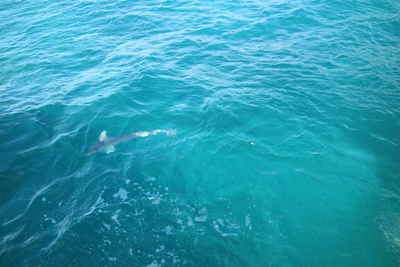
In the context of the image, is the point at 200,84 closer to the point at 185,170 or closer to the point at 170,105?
the point at 170,105

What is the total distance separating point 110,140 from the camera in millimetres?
9438

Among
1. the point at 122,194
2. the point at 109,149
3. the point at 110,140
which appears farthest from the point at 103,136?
the point at 122,194

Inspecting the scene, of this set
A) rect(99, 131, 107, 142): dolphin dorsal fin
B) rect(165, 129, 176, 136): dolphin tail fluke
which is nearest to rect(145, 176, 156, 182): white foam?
rect(165, 129, 176, 136): dolphin tail fluke

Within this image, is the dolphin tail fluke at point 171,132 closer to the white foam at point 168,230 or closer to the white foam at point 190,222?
the white foam at point 190,222

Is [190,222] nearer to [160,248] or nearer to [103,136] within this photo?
[160,248]

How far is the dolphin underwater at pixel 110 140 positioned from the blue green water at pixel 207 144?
25 centimetres

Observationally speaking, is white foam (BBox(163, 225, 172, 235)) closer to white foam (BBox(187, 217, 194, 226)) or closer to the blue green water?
the blue green water

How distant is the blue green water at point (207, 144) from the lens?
6691 mm

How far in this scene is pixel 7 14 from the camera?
64.2 feet

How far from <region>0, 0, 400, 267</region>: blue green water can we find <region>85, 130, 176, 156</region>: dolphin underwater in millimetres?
247

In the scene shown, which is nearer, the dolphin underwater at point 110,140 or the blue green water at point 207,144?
the blue green water at point 207,144

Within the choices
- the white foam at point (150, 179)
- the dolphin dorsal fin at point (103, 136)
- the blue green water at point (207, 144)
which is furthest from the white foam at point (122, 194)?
the dolphin dorsal fin at point (103, 136)

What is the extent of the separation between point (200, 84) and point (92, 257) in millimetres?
8568

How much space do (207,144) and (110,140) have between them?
3804mm
